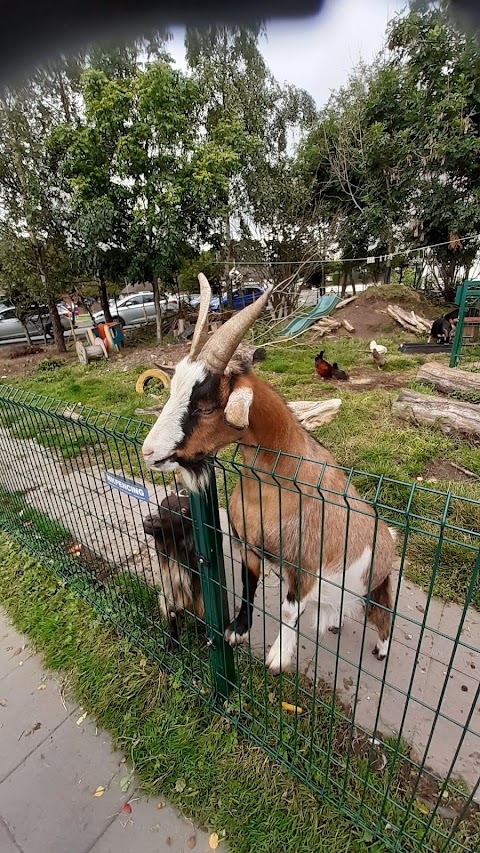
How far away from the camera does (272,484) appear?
131 centimetres

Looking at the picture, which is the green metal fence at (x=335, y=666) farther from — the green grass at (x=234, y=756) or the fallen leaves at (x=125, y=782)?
the fallen leaves at (x=125, y=782)

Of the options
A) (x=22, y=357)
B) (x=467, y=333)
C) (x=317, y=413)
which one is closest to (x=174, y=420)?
(x=317, y=413)

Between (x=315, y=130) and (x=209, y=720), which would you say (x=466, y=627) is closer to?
(x=209, y=720)

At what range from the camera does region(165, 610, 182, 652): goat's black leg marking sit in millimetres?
2189

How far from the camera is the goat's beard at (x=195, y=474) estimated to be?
1.44 meters

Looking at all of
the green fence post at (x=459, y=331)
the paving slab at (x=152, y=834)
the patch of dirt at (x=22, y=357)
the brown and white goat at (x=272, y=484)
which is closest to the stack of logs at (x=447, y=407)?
the green fence post at (x=459, y=331)

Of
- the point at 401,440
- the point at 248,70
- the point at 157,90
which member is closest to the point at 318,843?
the point at 401,440

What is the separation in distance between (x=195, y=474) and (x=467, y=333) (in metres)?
9.89

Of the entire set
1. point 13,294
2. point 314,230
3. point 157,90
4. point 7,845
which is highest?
point 157,90

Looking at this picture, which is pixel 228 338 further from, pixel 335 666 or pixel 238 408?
pixel 335 666

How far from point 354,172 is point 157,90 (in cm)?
958

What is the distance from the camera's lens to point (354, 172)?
52.8 ft

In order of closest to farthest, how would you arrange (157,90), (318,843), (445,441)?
(318,843), (445,441), (157,90)

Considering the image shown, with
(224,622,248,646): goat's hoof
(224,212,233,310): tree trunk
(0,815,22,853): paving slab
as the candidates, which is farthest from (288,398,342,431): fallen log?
(224,212,233,310): tree trunk
